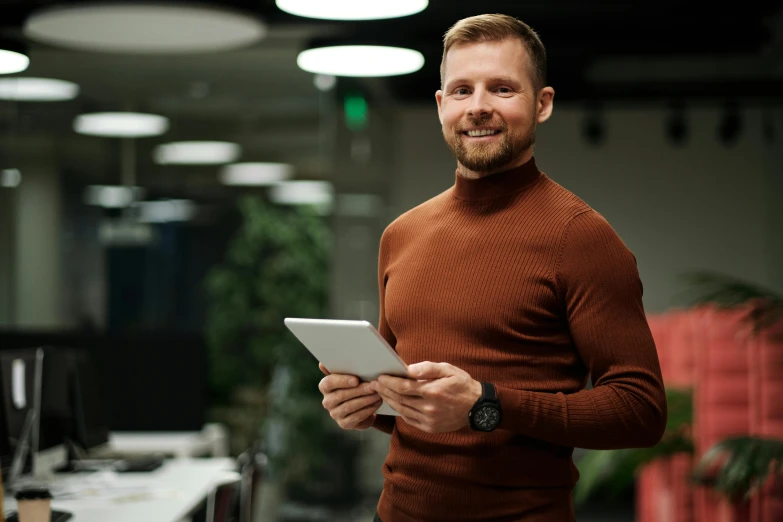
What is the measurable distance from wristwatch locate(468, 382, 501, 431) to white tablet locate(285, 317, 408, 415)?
0.11m

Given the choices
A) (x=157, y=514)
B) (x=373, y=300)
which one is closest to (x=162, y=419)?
(x=157, y=514)

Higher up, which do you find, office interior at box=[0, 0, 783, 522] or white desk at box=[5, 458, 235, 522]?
office interior at box=[0, 0, 783, 522]

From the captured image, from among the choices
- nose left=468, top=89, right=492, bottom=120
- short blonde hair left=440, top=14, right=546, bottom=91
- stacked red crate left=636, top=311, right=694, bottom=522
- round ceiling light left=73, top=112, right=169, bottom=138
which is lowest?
stacked red crate left=636, top=311, right=694, bottom=522

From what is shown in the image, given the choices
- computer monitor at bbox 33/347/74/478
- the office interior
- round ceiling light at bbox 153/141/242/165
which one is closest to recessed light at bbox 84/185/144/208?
the office interior

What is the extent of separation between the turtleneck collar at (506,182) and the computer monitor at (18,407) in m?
2.26

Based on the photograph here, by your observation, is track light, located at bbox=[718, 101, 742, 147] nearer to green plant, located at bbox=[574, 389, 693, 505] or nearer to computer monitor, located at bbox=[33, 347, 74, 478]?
green plant, located at bbox=[574, 389, 693, 505]

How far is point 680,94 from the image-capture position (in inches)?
351

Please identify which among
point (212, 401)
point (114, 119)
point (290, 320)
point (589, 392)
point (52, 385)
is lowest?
point (212, 401)

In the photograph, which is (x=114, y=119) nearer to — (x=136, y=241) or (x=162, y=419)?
(x=136, y=241)

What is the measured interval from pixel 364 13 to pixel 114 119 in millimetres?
3989

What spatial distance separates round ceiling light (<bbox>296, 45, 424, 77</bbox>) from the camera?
205 inches

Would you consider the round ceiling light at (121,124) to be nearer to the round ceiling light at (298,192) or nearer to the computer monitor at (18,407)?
the round ceiling light at (298,192)

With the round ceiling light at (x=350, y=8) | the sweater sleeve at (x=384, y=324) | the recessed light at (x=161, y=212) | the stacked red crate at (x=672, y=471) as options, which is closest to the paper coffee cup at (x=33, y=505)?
the sweater sleeve at (x=384, y=324)

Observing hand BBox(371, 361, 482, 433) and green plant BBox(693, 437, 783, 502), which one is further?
green plant BBox(693, 437, 783, 502)
